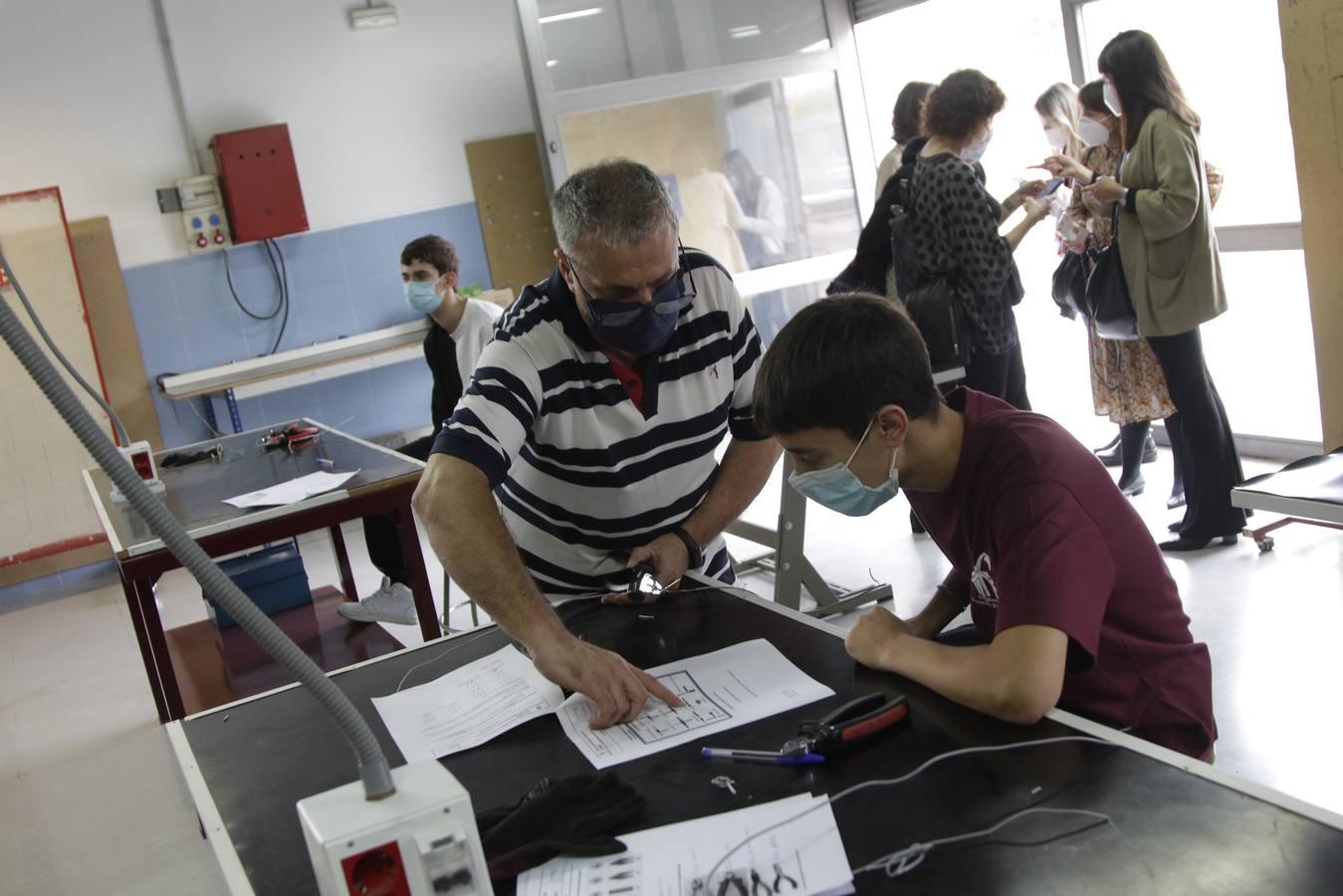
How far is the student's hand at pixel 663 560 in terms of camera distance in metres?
1.86

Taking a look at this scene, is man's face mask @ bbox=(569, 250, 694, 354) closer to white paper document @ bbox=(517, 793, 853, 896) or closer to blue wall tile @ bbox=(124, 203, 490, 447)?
white paper document @ bbox=(517, 793, 853, 896)

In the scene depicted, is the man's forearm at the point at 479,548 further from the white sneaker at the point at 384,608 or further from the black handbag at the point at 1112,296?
the black handbag at the point at 1112,296

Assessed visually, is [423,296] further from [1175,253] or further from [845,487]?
[845,487]

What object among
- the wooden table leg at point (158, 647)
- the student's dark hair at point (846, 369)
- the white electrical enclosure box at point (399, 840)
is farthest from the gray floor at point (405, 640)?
the white electrical enclosure box at point (399, 840)

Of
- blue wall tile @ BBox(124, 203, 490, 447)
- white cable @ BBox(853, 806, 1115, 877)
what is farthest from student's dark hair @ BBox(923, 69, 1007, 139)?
blue wall tile @ BBox(124, 203, 490, 447)

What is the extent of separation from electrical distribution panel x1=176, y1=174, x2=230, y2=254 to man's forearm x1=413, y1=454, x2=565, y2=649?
4.68 meters

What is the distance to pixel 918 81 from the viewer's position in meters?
4.01

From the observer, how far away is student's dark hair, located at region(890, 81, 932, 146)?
13.0 feet

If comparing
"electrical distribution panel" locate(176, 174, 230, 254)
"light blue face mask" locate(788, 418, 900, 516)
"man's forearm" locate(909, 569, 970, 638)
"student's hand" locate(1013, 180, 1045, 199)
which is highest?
"electrical distribution panel" locate(176, 174, 230, 254)

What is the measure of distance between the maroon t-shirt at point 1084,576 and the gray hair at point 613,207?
0.56 meters

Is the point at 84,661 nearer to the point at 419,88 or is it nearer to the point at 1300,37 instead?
the point at 419,88

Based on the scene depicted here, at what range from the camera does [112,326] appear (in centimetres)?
576

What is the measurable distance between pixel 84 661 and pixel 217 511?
2.07 meters

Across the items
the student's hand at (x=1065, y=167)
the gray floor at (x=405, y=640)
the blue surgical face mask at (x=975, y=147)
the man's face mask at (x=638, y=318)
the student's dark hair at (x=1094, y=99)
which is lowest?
the gray floor at (x=405, y=640)
